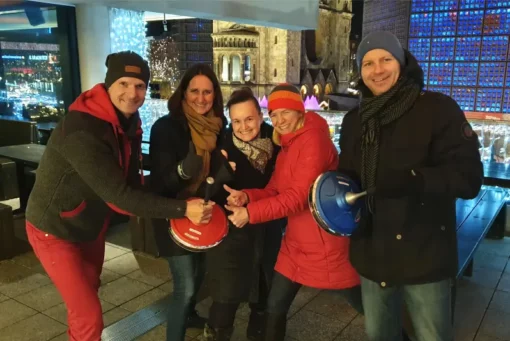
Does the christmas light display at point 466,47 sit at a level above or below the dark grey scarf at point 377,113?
above

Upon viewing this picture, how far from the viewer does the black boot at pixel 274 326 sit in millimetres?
2410

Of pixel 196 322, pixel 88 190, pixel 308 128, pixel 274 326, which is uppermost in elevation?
pixel 308 128

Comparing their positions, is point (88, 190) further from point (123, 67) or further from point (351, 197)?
point (351, 197)

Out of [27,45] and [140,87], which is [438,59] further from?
[140,87]

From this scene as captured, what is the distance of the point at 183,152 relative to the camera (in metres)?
2.39

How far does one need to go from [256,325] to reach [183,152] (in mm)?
1242

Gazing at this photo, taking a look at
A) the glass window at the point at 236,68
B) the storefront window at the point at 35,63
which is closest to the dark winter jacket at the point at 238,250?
the storefront window at the point at 35,63

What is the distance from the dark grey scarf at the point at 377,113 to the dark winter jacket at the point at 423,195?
0.10 ft

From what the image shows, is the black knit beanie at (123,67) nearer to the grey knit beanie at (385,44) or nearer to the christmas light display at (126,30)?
the grey knit beanie at (385,44)

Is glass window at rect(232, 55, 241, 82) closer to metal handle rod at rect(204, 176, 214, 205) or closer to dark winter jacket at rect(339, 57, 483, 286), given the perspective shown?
metal handle rod at rect(204, 176, 214, 205)

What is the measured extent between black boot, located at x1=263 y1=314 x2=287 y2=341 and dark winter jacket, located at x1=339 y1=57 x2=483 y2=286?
665 mm

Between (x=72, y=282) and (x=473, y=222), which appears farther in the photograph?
(x=473, y=222)

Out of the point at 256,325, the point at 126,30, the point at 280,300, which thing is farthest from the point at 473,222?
the point at 126,30

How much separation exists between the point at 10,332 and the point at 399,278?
2.68m
